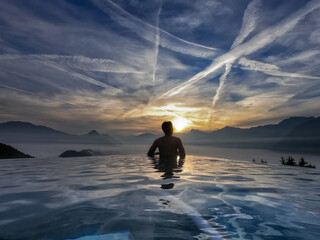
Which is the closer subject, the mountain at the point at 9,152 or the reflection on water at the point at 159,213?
the reflection on water at the point at 159,213

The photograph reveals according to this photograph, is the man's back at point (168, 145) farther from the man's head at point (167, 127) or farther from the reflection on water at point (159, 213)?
the reflection on water at point (159, 213)

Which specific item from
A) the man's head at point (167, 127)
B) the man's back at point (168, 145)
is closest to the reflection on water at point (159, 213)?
the man's back at point (168, 145)

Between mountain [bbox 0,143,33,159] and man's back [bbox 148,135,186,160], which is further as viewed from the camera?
mountain [bbox 0,143,33,159]

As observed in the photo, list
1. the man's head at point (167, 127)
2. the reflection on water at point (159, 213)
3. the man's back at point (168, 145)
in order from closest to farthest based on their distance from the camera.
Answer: the reflection on water at point (159, 213)
the man's back at point (168, 145)
the man's head at point (167, 127)

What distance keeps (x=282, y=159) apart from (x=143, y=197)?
12304 mm

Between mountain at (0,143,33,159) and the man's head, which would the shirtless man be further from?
mountain at (0,143,33,159)

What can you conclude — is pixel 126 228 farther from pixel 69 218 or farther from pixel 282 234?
pixel 282 234

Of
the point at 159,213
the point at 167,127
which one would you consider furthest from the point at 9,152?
the point at 159,213

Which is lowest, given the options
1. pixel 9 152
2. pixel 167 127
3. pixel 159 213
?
pixel 159 213

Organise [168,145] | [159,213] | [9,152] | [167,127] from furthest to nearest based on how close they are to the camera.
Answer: [9,152], [167,127], [168,145], [159,213]

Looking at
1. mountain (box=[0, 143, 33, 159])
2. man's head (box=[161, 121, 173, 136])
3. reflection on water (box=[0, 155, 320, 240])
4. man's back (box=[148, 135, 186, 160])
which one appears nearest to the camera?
reflection on water (box=[0, 155, 320, 240])

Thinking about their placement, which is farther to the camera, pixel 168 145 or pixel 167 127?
pixel 167 127

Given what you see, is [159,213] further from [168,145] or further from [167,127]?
[167,127]

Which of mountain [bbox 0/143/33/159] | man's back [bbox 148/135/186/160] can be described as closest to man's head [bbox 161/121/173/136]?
man's back [bbox 148/135/186/160]
